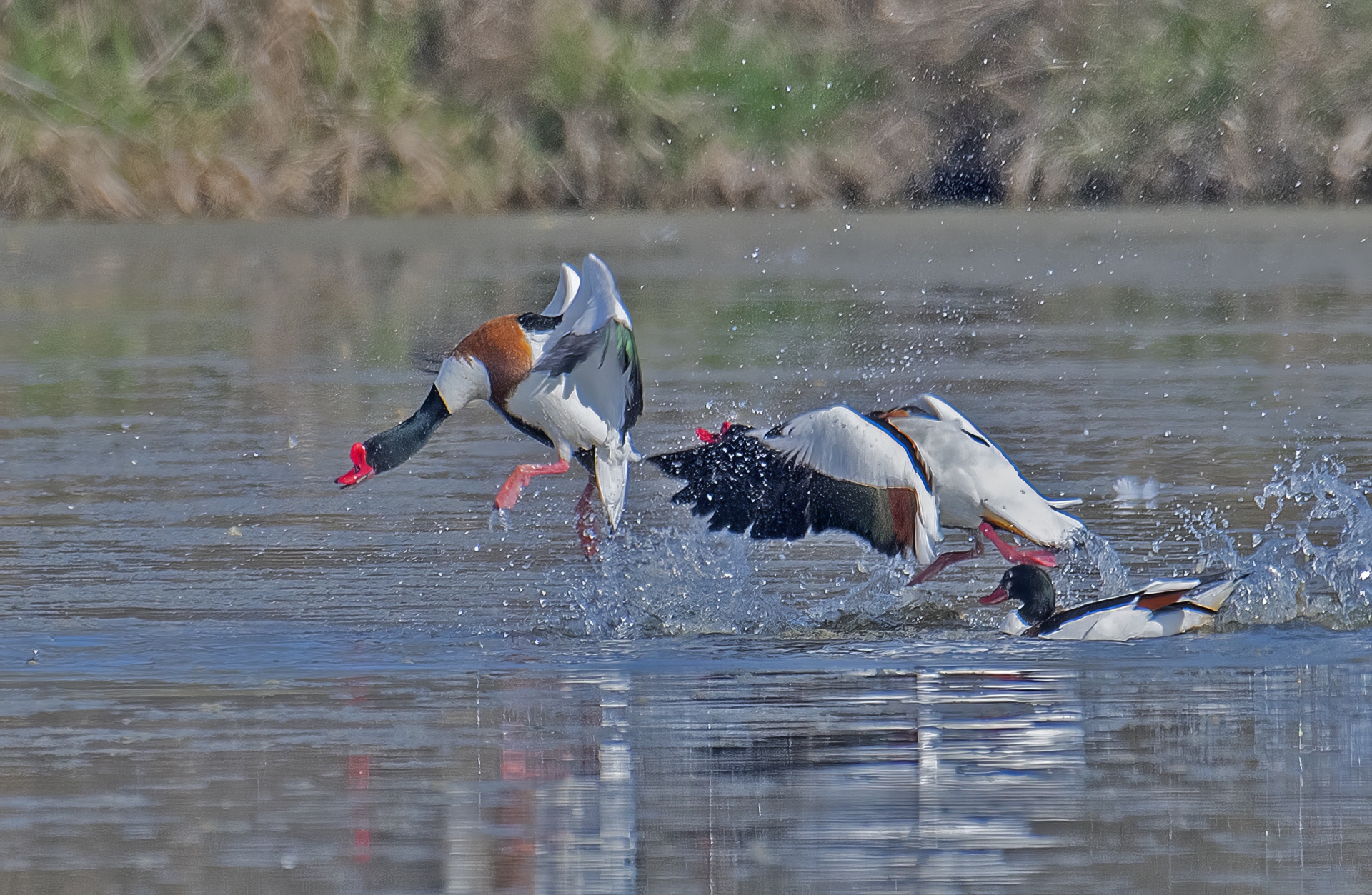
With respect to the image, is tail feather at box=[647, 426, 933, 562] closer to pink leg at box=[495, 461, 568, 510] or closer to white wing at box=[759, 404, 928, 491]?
white wing at box=[759, 404, 928, 491]

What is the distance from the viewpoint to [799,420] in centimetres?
761

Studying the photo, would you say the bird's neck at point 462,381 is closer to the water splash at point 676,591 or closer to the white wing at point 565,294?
the white wing at point 565,294

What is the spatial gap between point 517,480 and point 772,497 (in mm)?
1059

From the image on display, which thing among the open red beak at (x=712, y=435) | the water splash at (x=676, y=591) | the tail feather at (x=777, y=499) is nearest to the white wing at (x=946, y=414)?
the tail feather at (x=777, y=499)

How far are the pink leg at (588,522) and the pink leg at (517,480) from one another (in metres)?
0.21

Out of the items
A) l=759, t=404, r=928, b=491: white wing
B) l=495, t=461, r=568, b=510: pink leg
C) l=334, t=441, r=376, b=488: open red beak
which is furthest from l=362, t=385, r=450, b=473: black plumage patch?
l=759, t=404, r=928, b=491: white wing

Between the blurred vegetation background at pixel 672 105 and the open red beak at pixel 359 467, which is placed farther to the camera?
the blurred vegetation background at pixel 672 105

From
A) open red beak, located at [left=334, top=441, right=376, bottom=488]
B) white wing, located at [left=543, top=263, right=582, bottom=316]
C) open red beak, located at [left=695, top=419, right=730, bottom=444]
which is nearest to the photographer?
open red beak, located at [left=695, top=419, right=730, bottom=444]

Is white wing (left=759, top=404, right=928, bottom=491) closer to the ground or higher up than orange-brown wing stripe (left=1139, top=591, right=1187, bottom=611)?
higher up

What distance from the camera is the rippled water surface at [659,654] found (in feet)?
16.9

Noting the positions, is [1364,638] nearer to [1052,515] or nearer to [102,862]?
[1052,515]

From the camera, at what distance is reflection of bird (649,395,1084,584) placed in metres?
7.56

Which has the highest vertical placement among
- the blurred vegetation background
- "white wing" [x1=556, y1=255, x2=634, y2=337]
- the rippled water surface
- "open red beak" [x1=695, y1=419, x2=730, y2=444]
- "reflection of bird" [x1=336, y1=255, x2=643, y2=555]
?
the blurred vegetation background

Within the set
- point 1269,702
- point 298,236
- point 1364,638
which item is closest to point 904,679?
point 1269,702
